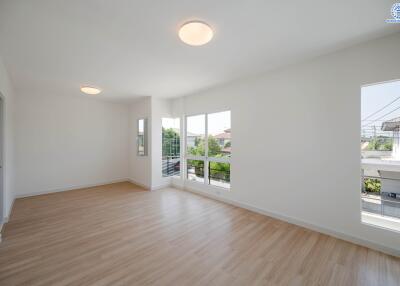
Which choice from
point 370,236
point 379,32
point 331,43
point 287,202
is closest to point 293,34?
point 331,43

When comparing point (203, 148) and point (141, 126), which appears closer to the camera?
point (203, 148)

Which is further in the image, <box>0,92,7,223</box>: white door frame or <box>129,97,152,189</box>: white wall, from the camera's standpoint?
<box>129,97,152,189</box>: white wall

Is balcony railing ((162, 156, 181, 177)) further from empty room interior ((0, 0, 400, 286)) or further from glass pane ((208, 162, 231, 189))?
glass pane ((208, 162, 231, 189))

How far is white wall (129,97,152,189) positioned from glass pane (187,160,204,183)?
45.7 inches

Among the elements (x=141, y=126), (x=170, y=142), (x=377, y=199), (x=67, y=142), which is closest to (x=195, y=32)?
(x=377, y=199)

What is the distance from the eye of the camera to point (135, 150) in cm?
565

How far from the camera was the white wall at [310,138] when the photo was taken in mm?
2307

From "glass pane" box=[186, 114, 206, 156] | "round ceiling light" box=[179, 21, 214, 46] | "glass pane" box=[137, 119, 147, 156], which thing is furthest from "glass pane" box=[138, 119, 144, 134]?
"round ceiling light" box=[179, 21, 214, 46]

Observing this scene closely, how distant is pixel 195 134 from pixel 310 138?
2.82 metres

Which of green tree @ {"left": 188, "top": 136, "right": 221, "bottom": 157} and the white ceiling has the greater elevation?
the white ceiling

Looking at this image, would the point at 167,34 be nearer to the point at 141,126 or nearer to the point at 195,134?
the point at 195,134

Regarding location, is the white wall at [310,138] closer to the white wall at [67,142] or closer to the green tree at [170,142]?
the green tree at [170,142]

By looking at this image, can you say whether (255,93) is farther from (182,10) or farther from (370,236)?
(370,236)

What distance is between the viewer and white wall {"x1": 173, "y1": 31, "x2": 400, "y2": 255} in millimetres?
2307
